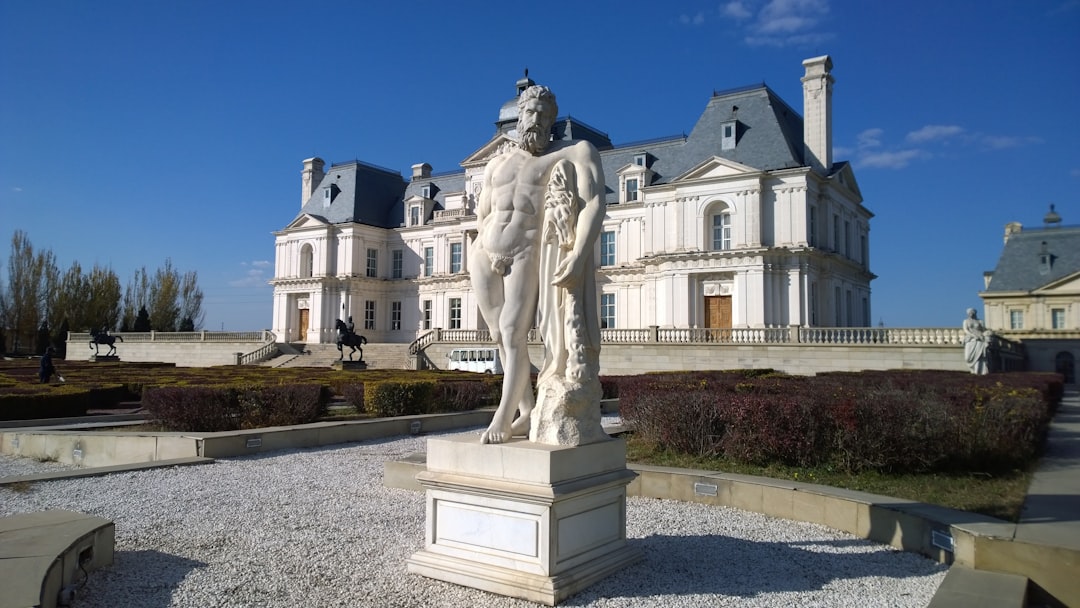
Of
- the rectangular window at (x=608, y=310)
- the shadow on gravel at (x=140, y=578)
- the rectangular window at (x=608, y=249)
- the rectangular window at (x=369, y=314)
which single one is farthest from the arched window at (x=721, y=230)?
the shadow on gravel at (x=140, y=578)

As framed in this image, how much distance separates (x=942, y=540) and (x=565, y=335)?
10.9ft

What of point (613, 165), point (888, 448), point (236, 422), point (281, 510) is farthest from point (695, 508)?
point (613, 165)

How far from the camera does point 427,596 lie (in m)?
4.49

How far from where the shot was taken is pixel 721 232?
116ft

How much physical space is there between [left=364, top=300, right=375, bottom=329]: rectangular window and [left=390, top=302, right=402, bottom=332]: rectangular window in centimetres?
135

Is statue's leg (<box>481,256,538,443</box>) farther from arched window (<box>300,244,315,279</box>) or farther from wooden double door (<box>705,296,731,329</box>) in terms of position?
arched window (<box>300,244,315,279</box>)

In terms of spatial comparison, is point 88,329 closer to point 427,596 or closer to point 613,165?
point 613,165

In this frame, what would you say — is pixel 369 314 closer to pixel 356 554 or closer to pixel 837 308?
pixel 837 308

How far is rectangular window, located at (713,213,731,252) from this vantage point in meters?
35.1

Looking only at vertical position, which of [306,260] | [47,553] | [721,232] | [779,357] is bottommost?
[47,553]

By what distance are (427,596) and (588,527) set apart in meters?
1.15

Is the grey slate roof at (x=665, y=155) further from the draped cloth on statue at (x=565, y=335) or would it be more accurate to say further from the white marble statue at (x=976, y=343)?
the draped cloth on statue at (x=565, y=335)

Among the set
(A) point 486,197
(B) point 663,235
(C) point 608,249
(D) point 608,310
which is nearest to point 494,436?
(A) point 486,197

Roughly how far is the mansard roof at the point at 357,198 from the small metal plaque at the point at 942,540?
4751cm
